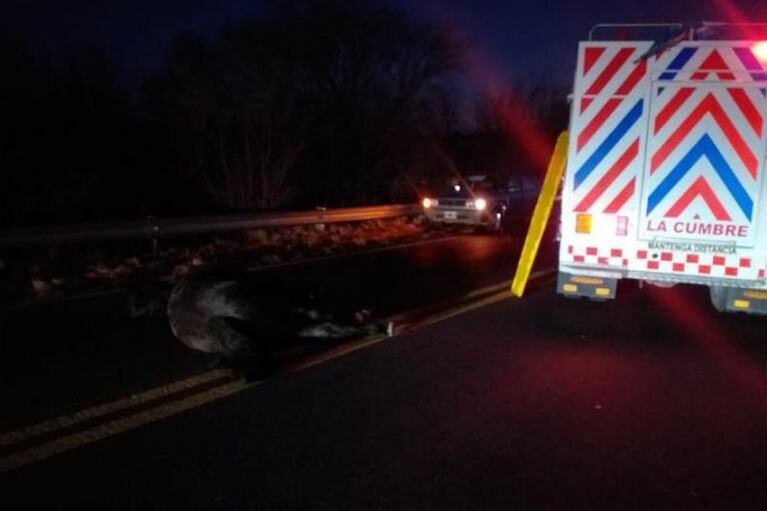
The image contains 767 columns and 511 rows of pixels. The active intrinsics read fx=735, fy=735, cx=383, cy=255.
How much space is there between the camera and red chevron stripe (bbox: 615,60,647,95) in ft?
24.3

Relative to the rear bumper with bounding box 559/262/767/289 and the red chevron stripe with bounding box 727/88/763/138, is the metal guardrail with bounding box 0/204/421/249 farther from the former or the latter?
the red chevron stripe with bounding box 727/88/763/138

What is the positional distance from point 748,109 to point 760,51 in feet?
1.77

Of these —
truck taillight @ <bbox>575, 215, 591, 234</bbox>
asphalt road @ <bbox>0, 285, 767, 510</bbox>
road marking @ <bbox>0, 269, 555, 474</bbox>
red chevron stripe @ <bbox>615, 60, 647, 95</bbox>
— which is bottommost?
asphalt road @ <bbox>0, 285, 767, 510</bbox>

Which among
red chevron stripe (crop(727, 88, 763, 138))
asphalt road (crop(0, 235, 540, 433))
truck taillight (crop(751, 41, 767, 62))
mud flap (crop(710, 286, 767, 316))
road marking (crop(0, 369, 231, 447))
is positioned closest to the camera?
road marking (crop(0, 369, 231, 447))

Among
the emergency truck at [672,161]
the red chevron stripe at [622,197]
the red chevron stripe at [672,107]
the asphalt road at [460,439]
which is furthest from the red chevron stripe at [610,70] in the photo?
the asphalt road at [460,439]

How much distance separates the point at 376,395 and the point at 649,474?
1967 millimetres

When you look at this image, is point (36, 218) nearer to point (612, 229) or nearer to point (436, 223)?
point (436, 223)

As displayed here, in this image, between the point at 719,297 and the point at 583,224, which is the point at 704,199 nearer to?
the point at 583,224

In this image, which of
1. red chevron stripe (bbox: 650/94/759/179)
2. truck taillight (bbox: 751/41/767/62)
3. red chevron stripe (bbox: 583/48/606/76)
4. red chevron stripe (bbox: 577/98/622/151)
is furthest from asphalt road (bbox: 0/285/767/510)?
red chevron stripe (bbox: 583/48/606/76)

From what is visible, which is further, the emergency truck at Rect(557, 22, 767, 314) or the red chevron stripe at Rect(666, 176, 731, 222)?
the red chevron stripe at Rect(666, 176, 731, 222)

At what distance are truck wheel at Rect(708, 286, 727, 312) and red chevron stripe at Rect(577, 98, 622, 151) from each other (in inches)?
85.2

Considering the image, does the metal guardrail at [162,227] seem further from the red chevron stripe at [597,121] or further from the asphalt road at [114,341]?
the red chevron stripe at [597,121]

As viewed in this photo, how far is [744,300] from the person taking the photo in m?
7.61

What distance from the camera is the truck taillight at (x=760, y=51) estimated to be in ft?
22.7
